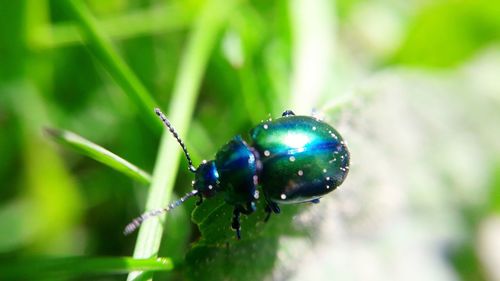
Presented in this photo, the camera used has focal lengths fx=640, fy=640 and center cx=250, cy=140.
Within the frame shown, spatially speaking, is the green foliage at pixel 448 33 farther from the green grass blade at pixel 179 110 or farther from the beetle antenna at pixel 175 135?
the beetle antenna at pixel 175 135

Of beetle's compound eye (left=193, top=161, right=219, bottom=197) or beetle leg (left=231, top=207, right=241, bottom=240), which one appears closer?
beetle leg (left=231, top=207, right=241, bottom=240)

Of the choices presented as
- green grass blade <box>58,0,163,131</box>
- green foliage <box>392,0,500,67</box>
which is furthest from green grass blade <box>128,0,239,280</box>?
green foliage <box>392,0,500,67</box>

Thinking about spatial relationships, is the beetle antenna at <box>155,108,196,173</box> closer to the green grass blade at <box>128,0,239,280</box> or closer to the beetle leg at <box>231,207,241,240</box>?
the green grass blade at <box>128,0,239,280</box>

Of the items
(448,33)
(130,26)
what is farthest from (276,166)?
(448,33)

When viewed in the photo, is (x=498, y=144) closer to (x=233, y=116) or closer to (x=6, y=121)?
(x=233, y=116)

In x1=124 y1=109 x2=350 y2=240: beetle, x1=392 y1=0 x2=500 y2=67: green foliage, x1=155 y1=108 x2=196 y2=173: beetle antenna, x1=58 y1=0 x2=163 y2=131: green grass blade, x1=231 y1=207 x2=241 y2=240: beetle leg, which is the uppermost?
x1=392 y1=0 x2=500 y2=67: green foliage

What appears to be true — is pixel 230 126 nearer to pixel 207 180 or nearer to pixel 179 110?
pixel 179 110
